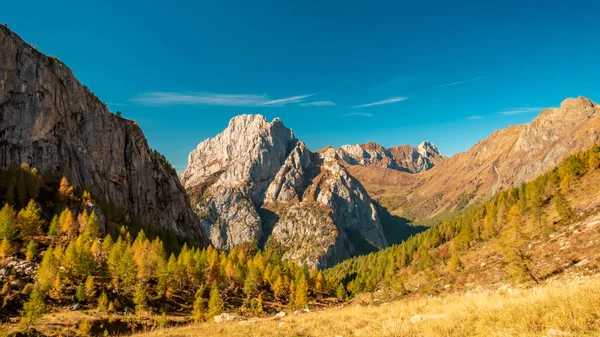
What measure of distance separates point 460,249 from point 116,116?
18024 centimetres

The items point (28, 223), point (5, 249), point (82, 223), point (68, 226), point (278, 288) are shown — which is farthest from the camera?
point (278, 288)

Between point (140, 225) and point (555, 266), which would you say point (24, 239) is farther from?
point (555, 266)

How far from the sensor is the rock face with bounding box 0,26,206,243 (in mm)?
116375

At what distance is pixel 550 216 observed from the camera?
88750 mm

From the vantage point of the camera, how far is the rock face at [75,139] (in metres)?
116

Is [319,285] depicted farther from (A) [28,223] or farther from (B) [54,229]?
(A) [28,223]

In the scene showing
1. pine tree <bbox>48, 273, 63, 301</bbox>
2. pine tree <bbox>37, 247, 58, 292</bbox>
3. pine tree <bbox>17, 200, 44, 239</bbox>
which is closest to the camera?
pine tree <bbox>37, 247, 58, 292</bbox>

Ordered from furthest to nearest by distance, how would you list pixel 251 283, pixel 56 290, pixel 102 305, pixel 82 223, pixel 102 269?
pixel 251 283
pixel 82 223
pixel 102 269
pixel 102 305
pixel 56 290

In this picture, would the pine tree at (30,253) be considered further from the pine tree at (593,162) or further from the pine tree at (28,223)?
the pine tree at (593,162)

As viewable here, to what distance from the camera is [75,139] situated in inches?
5384

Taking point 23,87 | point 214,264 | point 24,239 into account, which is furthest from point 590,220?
point 23,87

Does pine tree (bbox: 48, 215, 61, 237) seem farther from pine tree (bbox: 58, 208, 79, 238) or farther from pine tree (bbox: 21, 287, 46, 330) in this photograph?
pine tree (bbox: 21, 287, 46, 330)

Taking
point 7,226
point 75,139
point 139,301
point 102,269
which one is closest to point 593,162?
point 139,301

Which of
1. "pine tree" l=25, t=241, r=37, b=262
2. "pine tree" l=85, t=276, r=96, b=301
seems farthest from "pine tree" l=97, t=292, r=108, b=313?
"pine tree" l=25, t=241, r=37, b=262
